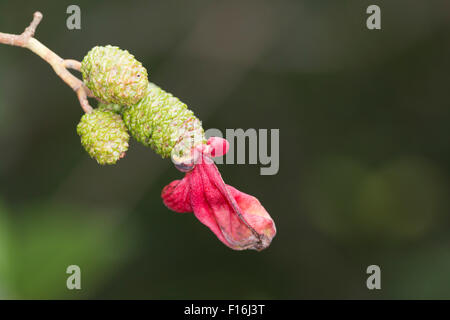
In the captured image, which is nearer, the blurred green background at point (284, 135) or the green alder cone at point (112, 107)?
the green alder cone at point (112, 107)

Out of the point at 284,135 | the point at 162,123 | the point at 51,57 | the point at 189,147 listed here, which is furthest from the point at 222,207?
the point at 284,135

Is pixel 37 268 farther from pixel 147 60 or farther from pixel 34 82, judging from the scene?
A: pixel 147 60

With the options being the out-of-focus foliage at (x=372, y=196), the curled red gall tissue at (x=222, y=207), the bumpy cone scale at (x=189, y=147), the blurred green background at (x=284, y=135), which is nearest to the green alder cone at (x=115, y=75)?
the bumpy cone scale at (x=189, y=147)

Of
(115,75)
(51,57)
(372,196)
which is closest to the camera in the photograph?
(115,75)

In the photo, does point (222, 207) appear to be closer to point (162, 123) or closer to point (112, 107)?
point (162, 123)

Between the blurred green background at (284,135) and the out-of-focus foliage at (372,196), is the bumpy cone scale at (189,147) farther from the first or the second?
the out-of-focus foliage at (372,196)

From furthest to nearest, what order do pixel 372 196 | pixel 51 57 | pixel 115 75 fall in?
1. pixel 372 196
2. pixel 51 57
3. pixel 115 75

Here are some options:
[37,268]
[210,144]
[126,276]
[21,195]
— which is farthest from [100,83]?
[126,276]
